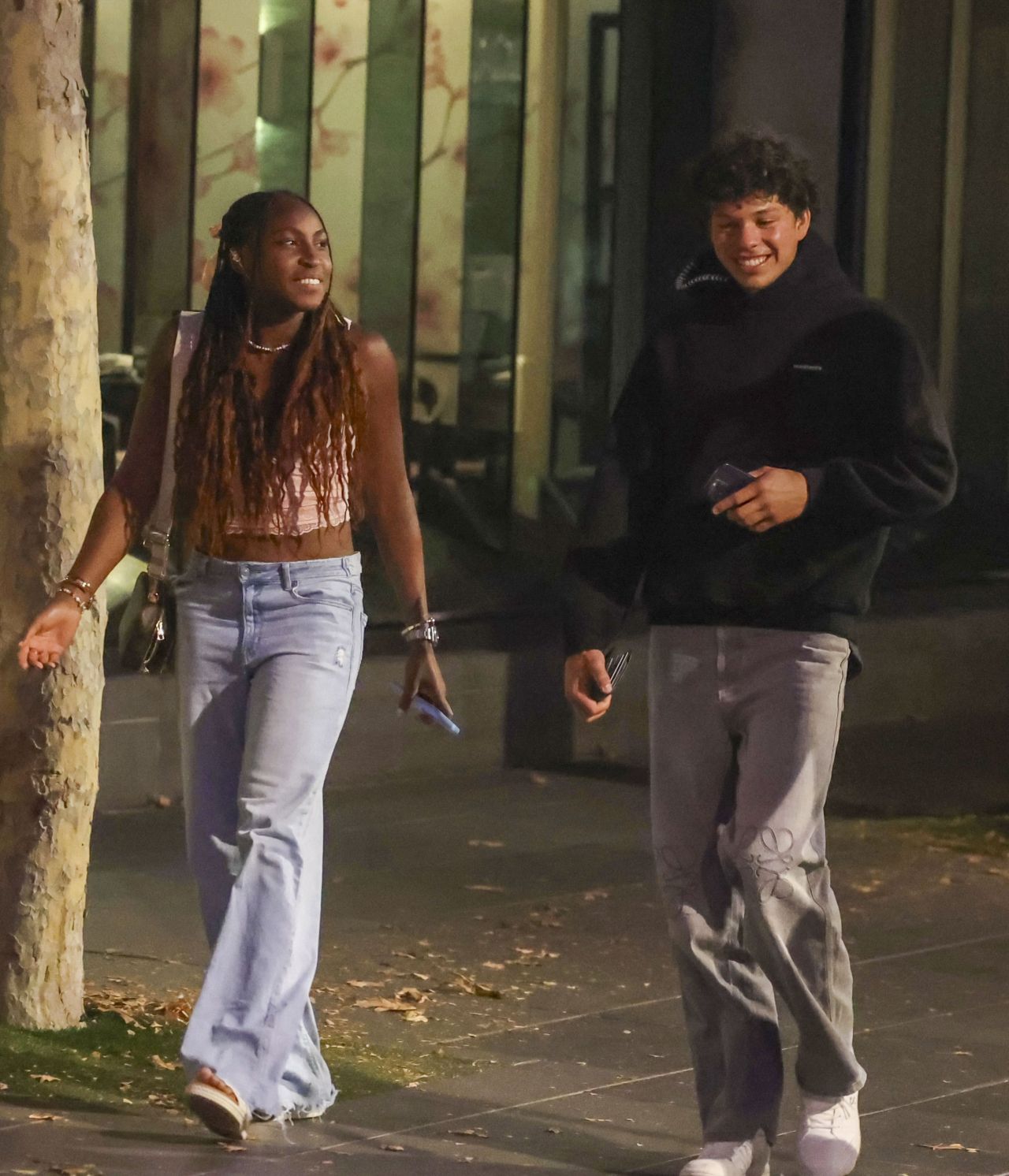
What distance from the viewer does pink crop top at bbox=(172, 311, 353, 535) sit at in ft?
17.3

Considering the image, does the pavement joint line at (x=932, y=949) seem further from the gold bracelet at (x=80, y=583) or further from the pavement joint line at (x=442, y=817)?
the gold bracelet at (x=80, y=583)

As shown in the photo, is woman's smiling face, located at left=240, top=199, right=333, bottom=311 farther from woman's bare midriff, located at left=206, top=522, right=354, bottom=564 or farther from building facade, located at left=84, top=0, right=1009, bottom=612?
building facade, located at left=84, top=0, right=1009, bottom=612

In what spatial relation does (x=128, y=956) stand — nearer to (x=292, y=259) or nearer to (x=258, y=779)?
(x=258, y=779)

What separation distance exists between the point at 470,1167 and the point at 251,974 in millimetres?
581

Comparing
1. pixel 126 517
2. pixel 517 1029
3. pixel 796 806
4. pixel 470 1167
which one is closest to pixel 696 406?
pixel 796 806

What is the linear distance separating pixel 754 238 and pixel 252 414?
43.6 inches

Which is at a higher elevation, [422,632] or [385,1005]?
[422,632]

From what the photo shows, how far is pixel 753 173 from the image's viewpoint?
499cm

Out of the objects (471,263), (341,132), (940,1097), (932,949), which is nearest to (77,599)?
(940,1097)

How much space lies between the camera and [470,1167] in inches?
204

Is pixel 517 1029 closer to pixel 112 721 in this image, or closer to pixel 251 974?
pixel 251 974

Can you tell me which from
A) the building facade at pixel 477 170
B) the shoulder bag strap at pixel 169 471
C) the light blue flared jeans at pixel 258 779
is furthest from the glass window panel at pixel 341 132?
the light blue flared jeans at pixel 258 779

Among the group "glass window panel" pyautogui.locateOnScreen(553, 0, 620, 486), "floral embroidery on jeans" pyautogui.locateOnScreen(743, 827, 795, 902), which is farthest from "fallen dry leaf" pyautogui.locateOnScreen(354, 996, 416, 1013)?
"glass window panel" pyautogui.locateOnScreen(553, 0, 620, 486)

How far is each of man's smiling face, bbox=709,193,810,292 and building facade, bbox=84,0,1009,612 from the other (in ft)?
19.0
